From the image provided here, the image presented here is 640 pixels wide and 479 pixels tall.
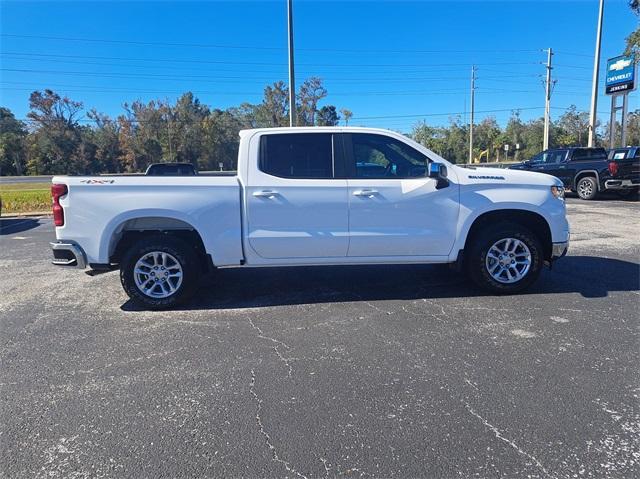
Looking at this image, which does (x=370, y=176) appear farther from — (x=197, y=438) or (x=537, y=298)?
(x=197, y=438)

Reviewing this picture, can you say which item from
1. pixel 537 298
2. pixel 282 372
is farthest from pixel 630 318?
pixel 282 372

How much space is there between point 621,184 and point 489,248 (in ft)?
41.7

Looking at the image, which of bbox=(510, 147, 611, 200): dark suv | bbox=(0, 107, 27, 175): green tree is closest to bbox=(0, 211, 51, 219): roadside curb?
bbox=(510, 147, 611, 200): dark suv

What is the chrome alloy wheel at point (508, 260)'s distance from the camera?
4.94 m

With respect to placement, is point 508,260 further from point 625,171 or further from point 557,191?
point 625,171

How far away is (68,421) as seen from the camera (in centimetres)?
272

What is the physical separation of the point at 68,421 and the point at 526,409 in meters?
2.97

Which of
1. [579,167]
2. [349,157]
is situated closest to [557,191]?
[349,157]

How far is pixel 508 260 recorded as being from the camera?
494cm

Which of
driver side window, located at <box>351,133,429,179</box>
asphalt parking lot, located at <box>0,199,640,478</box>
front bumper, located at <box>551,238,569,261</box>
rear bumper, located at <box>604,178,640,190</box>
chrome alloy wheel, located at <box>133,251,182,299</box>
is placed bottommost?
asphalt parking lot, located at <box>0,199,640,478</box>

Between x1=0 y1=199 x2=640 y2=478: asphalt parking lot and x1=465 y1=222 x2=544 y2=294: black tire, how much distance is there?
0.18m

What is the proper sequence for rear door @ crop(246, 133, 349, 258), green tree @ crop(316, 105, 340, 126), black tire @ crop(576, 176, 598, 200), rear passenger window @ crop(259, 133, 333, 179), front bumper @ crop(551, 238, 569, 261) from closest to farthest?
1. rear door @ crop(246, 133, 349, 258)
2. rear passenger window @ crop(259, 133, 333, 179)
3. front bumper @ crop(551, 238, 569, 261)
4. black tire @ crop(576, 176, 598, 200)
5. green tree @ crop(316, 105, 340, 126)

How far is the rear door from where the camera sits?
15.2 feet

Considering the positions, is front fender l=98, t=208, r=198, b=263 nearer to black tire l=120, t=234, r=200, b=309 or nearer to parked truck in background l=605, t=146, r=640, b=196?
black tire l=120, t=234, r=200, b=309
